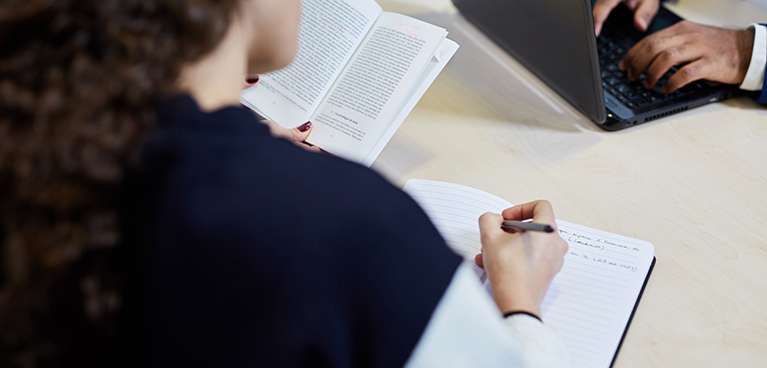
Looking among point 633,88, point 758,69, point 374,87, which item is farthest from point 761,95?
point 374,87

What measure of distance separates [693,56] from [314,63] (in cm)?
70

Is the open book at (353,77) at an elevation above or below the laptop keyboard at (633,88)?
below

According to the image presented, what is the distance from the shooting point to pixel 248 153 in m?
0.38

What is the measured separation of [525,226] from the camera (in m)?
0.64

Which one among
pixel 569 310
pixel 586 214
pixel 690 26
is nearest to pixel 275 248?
pixel 569 310

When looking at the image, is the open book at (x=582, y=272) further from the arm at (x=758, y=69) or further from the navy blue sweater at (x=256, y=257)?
the arm at (x=758, y=69)

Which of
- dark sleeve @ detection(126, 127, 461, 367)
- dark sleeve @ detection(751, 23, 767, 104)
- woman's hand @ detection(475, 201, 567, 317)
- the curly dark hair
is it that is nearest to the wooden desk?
dark sleeve @ detection(751, 23, 767, 104)

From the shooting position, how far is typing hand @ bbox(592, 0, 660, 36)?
108cm

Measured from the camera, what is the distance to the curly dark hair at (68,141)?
328 millimetres

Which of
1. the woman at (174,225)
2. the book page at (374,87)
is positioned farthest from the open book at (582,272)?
the woman at (174,225)

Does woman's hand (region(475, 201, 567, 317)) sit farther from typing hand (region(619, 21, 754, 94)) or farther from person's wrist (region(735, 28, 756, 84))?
Answer: person's wrist (region(735, 28, 756, 84))

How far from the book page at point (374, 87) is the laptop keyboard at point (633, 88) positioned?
14.3 inches

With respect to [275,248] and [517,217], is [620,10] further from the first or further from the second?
[275,248]

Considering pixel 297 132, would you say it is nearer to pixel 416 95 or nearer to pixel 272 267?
pixel 416 95
